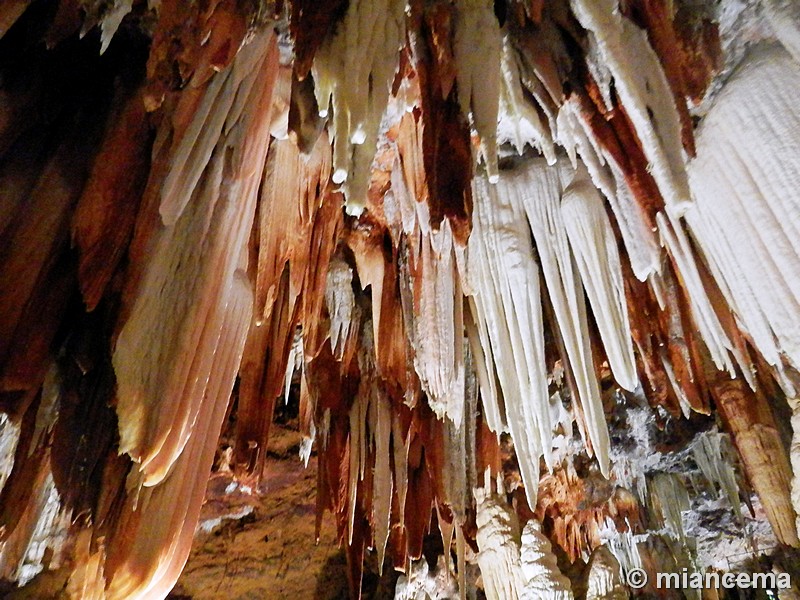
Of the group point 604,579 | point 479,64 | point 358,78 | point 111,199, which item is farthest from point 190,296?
point 604,579

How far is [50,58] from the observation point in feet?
7.55

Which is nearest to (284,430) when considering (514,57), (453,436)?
(453,436)

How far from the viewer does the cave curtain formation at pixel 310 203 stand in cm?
204

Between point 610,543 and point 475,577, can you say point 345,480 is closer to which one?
point 475,577

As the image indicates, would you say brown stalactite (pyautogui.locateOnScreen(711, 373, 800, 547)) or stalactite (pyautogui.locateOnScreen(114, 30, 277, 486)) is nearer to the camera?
stalactite (pyautogui.locateOnScreen(114, 30, 277, 486))

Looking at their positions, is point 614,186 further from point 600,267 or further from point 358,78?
point 358,78

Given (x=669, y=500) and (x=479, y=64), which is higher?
(x=479, y=64)

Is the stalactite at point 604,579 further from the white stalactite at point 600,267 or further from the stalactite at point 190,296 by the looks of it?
the stalactite at point 190,296

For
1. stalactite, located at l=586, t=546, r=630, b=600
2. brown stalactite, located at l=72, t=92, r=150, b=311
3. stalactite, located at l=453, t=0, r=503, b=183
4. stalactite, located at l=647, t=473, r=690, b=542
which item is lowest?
stalactite, located at l=586, t=546, r=630, b=600

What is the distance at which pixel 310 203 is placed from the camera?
3.04 m

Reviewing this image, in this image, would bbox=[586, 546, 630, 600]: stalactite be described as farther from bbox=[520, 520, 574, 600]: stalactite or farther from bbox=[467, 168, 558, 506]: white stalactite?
bbox=[467, 168, 558, 506]: white stalactite

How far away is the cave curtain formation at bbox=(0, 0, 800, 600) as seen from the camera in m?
2.04

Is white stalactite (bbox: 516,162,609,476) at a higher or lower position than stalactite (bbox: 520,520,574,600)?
higher

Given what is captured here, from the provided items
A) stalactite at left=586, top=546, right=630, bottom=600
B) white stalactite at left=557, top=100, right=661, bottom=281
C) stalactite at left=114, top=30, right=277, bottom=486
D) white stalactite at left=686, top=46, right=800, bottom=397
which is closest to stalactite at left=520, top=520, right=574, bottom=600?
stalactite at left=586, top=546, right=630, bottom=600
